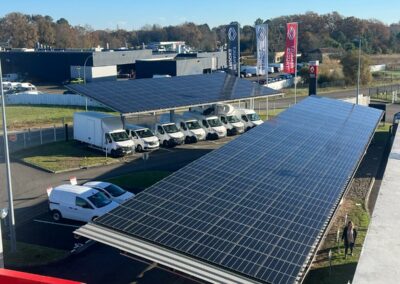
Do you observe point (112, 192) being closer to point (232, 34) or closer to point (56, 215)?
point (56, 215)

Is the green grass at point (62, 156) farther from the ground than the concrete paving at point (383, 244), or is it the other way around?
the concrete paving at point (383, 244)

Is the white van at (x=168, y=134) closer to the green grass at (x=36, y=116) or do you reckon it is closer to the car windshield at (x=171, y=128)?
the car windshield at (x=171, y=128)

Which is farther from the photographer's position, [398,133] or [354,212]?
[398,133]

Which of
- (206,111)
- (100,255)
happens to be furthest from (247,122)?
(100,255)

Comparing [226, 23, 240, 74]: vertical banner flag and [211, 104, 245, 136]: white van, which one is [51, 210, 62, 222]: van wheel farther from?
[226, 23, 240, 74]: vertical banner flag

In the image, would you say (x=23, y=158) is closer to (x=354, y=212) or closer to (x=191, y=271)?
(x=354, y=212)

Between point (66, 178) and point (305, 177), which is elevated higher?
point (305, 177)

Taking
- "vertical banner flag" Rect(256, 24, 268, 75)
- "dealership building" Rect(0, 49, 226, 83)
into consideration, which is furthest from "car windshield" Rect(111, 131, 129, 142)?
"dealership building" Rect(0, 49, 226, 83)

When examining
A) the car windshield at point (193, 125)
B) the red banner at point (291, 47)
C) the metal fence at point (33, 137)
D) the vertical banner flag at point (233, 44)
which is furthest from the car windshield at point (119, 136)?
the red banner at point (291, 47)
